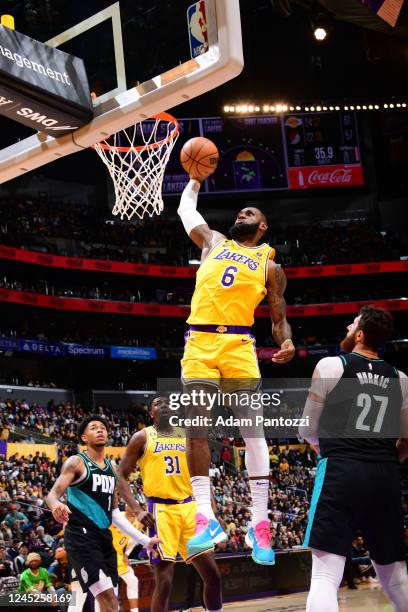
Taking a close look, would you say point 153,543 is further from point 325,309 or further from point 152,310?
point 325,309

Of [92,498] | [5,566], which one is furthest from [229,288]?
[5,566]

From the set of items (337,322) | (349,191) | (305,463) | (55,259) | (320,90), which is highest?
(320,90)

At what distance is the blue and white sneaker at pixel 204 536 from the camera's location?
5027mm

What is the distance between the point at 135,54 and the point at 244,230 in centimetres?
160

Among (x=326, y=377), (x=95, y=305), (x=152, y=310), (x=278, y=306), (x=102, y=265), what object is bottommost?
(x=326, y=377)

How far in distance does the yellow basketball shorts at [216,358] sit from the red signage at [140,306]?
2268cm

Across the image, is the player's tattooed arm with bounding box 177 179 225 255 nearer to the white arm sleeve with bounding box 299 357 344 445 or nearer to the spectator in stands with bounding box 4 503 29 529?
the white arm sleeve with bounding box 299 357 344 445

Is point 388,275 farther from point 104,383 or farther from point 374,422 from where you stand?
point 374,422

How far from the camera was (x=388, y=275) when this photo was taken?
33.1m

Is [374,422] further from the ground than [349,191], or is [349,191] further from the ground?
[349,191]

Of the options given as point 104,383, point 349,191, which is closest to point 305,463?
point 104,383

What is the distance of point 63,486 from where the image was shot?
701cm

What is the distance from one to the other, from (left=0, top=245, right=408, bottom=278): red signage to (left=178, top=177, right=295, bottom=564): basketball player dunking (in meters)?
22.9

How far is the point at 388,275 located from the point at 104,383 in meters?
12.5
